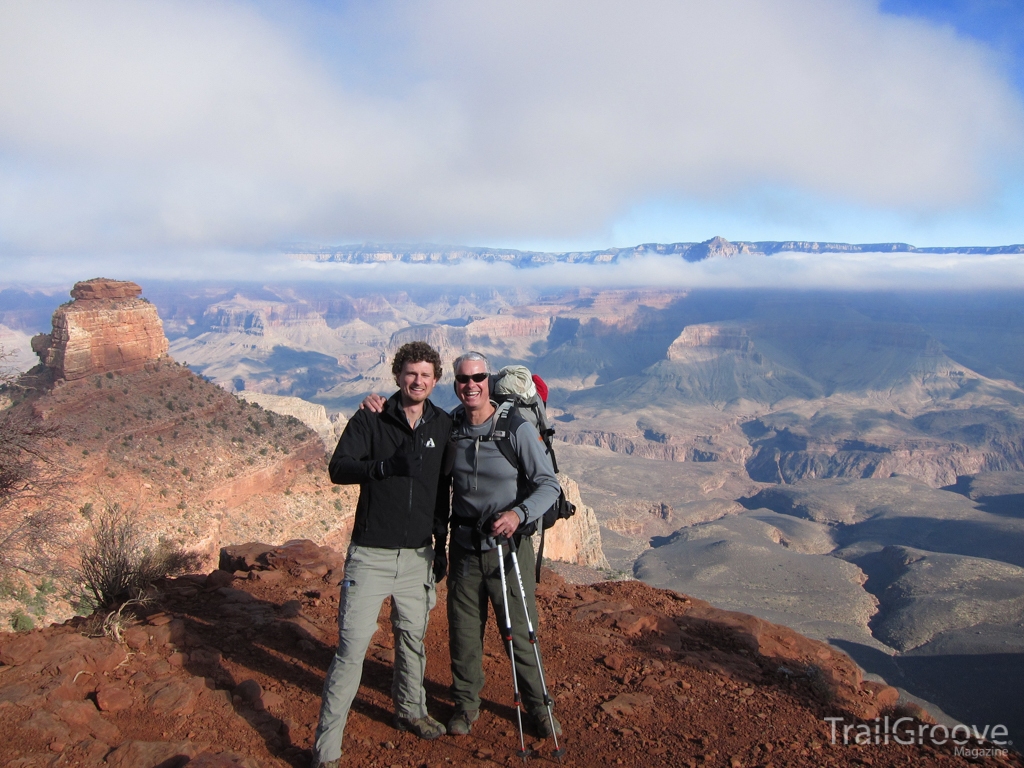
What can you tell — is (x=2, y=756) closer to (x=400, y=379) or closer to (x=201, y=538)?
(x=400, y=379)

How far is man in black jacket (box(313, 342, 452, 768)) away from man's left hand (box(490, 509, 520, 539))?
565mm

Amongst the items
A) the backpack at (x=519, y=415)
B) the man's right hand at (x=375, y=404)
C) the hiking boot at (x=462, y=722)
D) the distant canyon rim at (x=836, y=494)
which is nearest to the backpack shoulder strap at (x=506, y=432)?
the backpack at (x=519, y=415)

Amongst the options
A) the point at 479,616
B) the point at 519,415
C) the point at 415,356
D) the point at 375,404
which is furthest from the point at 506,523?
the point at 415,356

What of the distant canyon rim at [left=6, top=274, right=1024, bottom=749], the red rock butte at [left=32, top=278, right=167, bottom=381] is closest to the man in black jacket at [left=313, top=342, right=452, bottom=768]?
the distant canyon rim at [left=6, top=274, right=1024, bottom=749]

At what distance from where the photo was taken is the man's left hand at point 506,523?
15.5 ft

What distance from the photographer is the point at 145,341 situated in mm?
27516

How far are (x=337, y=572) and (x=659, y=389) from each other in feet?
599

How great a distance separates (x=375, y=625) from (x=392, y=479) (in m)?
1.14

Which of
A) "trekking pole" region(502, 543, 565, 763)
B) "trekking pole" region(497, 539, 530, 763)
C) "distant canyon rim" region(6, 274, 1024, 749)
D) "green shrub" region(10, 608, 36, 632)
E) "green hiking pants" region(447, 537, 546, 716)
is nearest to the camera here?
"trekking pole" region(497, 539, 530, 763)

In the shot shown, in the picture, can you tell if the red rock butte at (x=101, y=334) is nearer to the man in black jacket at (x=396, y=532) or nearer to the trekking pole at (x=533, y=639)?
the man in black jacket at (x=396, y=532)

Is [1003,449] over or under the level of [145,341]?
under

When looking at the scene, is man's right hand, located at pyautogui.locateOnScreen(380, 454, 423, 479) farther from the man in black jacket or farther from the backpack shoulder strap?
the backpack shoulder strap

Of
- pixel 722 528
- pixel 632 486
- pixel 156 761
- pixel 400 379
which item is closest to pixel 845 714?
pixel 400 379

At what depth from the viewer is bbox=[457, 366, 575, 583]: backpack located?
4895 millimetres
